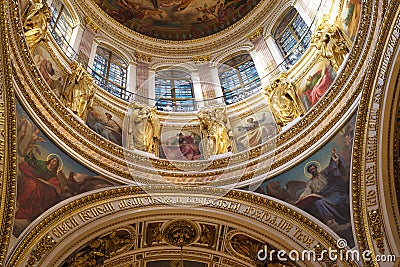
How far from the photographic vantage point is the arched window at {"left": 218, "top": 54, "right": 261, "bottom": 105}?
701 inches

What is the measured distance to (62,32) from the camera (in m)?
17.4

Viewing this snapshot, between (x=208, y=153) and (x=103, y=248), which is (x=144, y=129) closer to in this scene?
(x=208, y=153)

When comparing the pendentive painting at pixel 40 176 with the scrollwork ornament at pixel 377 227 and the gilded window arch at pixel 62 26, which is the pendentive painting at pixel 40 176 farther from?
the scrollwork ornament at pixel 377 227

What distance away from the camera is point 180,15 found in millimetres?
22703

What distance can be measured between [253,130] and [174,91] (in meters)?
3.94

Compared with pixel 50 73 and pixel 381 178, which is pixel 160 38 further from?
pixel 381 178

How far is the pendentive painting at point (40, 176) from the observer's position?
38.9 ft

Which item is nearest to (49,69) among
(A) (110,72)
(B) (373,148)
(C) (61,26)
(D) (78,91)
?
(D) (78,91)

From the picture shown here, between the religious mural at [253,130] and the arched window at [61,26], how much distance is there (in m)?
5.70

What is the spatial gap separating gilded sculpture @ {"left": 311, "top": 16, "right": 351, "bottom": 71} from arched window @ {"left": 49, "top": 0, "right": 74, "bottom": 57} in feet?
24.7

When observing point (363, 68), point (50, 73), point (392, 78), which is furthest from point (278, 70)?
point (50, 73)

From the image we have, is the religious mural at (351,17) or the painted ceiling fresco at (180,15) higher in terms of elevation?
the painted ceiling fresco at (180,15)

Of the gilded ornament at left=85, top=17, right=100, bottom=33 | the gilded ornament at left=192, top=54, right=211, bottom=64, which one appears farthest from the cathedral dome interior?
the gilded ornament at left=192, top=54, right=211, bottom=64

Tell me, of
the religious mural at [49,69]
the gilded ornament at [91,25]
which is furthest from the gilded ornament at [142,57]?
the religious mural at [49,69]
